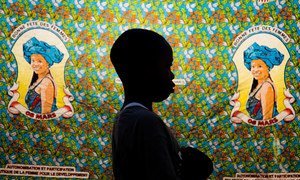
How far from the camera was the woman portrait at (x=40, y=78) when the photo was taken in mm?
3561

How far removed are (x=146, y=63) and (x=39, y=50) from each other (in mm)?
2554

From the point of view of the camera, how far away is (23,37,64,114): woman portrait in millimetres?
3561

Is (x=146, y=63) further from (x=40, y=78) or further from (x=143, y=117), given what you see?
(x=40, y=78)

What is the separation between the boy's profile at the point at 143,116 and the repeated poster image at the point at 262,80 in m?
2.40

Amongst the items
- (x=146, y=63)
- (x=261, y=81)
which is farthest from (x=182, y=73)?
(x=146, y=63)

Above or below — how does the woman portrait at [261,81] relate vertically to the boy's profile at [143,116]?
above

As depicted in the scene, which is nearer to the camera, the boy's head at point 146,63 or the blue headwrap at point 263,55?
the boy's head at point 146,63

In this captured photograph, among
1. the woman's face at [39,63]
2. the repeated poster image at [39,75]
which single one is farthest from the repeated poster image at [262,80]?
the woman's face at [39,63]

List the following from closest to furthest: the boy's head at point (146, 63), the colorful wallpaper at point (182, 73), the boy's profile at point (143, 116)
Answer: the boy's profile at point (143, 116) < the boy's head at point (146, 63) < the colorful wallpaper at point (182, 73)

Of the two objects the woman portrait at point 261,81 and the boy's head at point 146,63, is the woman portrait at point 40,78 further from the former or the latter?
the boy's head at point 146,63

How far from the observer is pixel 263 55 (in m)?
3.53

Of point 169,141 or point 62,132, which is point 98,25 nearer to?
point 62,132

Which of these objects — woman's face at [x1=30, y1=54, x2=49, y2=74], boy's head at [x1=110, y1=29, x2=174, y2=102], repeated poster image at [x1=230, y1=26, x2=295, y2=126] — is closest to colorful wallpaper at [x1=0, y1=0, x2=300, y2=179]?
repeated poster image at [x1=230, y1=26, x2=295, y2=126]

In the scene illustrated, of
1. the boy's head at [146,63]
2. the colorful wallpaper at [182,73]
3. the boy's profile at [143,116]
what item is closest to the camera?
the boy's profile at [143,116]
